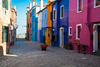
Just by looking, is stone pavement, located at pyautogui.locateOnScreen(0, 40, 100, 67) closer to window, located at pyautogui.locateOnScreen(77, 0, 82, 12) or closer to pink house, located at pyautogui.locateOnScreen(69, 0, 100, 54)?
pink house, located at pyautogui.locateOnScreen(69, 0, 100, 54)

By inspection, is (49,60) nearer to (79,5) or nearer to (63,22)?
(79,5)

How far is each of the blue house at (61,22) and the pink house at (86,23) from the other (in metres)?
2.01

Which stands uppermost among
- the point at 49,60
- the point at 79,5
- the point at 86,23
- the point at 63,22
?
the point at 79,5

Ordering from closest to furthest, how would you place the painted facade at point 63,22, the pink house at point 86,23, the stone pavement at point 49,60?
the stone pavement at point 49,60
the pink house at point 86,23
the painted facade at point 63,22

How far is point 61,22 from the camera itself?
70.7ft

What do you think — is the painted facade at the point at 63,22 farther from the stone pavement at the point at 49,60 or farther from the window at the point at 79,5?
the stone pavement at the point at 49,60

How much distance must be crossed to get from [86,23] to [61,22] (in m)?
7.70

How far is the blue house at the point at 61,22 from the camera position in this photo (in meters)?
19.8

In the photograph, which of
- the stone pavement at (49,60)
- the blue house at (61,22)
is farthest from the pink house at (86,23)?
the blue house at (61,22)

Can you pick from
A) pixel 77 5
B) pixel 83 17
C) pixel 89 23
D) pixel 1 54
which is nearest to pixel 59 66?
pixel 1 54

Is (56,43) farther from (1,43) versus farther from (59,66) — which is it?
(59,66)

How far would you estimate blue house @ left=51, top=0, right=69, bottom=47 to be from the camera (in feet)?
64.8

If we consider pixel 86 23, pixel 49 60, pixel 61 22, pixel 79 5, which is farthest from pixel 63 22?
pixel 49 60

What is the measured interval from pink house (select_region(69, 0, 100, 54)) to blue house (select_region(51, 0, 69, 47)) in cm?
201
